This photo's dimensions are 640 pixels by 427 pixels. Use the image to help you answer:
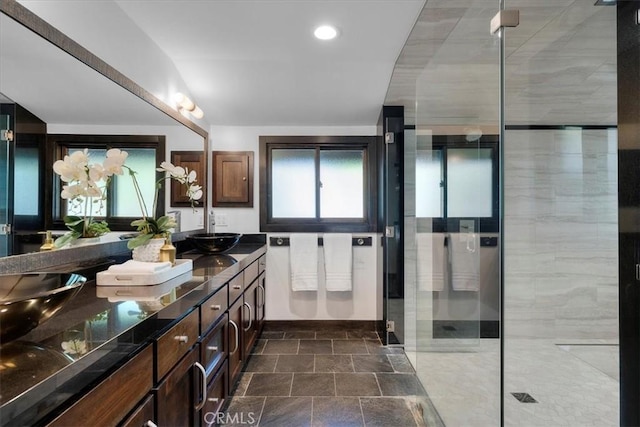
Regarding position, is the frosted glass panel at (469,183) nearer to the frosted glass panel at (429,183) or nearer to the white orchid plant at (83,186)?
the frosted glass panel at (429,183)

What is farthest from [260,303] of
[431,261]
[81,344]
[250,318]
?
[81,344]

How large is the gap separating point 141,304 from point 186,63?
67.0 inches

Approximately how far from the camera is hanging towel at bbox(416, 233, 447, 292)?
2.01 meters

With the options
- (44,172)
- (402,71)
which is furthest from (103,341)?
(402,71)

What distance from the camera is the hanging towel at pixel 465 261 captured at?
1768mm

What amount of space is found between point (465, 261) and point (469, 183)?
19.5 inches

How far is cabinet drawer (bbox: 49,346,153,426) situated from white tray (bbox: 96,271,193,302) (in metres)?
0.23

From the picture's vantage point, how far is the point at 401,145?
262 centimetres

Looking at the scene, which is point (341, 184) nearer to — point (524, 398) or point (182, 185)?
point (182, 185)

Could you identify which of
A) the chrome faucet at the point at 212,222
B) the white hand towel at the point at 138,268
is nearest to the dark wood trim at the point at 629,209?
the white hand towel at the point at 138,268

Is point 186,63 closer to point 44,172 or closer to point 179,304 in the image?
point 44,172

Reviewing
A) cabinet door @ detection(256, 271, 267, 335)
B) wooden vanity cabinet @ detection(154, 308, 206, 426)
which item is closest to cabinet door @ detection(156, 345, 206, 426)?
wooden vanity cabinet @ detection(154, 308, 206, 426)

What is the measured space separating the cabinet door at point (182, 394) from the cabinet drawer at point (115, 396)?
0.39 feet

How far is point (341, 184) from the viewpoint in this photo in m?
3.07
